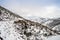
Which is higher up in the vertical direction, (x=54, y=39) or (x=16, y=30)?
(x=16, y=30)

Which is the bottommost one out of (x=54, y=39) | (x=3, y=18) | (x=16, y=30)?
(x=54, y=39)

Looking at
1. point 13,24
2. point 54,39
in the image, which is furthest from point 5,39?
point 54,39

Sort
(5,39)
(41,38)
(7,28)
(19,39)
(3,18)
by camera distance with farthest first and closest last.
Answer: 1. (3,18)
2. (41,38)
3. (7,28)
4. (19,39)
5. (5,39)

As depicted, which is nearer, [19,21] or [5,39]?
[5,39]

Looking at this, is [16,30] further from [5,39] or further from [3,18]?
[3,18]

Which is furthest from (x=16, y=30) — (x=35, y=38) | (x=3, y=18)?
(x=3, y=18)

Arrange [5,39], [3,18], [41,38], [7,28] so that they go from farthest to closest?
[3,18], [41,38], [7,28], [5,39]

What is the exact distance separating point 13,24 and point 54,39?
782 cm

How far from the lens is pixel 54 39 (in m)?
25.3

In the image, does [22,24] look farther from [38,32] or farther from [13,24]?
[38,32]

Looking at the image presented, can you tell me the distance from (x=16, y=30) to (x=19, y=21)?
2916 millimetres

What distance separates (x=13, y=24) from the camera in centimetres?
2492

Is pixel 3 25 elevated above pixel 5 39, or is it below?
above

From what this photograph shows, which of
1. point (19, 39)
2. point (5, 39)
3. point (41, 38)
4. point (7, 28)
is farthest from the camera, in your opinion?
point (41, 38)
